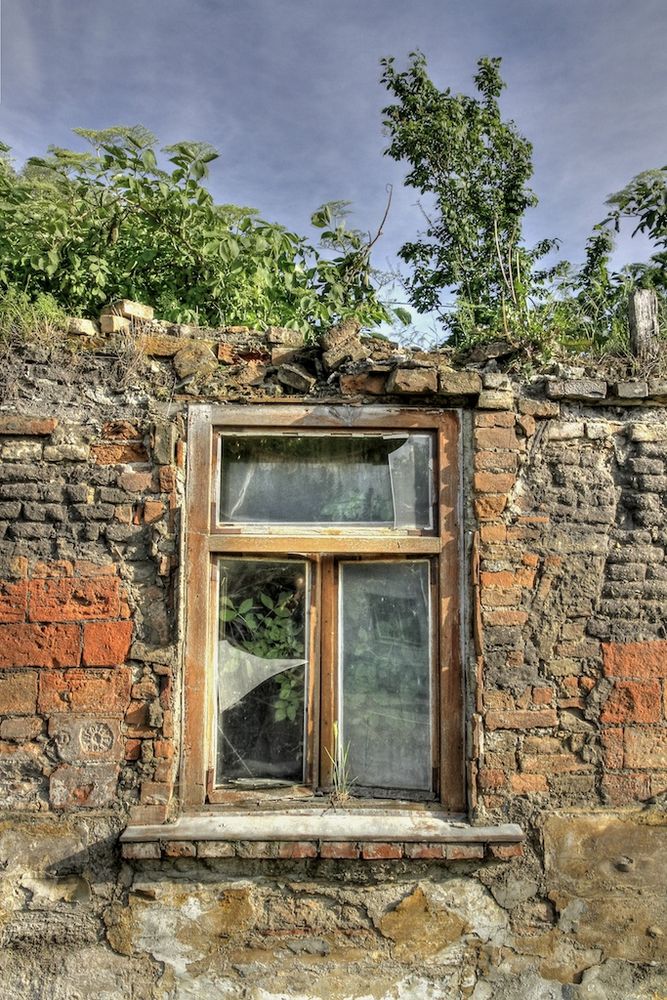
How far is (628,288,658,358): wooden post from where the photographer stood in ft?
12.4

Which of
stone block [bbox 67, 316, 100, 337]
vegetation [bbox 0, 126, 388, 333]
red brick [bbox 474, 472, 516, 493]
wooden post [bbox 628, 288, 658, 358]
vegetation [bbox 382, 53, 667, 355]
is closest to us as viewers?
red brick [bbox 474, 472, 516, 493]

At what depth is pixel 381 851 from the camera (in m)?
3.12

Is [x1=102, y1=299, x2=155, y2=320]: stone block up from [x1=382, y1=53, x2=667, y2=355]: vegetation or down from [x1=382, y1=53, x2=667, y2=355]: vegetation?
down

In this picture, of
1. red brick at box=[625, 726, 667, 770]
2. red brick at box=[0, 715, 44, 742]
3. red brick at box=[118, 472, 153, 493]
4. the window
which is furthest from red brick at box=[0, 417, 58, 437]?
red brick at box=[625, 726, 667, 770]

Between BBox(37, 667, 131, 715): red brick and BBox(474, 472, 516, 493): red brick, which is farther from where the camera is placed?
BBox(474, 472, 516, 493): red brick

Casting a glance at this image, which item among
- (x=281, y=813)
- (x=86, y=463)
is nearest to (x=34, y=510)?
(x=86, y=463)

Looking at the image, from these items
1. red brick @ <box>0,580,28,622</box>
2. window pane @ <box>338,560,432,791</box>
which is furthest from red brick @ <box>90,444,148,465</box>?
window pane @ <box>338,560,432,791</box>


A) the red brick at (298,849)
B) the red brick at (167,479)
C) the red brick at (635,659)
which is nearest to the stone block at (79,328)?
the red brick at (167,479)

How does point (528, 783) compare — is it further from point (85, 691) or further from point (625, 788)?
point (85, 691)

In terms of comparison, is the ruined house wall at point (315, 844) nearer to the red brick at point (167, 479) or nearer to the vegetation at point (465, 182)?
the red brick at point (167, 479)

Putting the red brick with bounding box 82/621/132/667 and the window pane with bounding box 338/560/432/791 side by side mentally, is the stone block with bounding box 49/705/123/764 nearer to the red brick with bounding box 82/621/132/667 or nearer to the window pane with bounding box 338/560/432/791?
the red brick with bounding box 82/621/132/667

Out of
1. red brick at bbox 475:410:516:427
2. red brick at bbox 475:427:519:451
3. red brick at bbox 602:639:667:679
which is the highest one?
red brick at bbox 475:410:516:427

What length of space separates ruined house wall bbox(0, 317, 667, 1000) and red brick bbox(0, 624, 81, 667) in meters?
0.01

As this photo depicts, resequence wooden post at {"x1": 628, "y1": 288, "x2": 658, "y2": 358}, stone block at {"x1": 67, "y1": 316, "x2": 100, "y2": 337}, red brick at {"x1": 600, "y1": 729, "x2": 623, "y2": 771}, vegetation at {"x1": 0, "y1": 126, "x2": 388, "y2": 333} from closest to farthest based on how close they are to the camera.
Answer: red brick at {"x1": 600, "y1": 729, "x2": 623, "y2": 771}
stone block at {"x1": 67, "y1": 316, "x2": 100, "y2": 337}
wooden post at {"x1": 628, "y1": 288, "x2": 658, "y2": 358}
vegetation at {"x1": 0, "y1": 126, "x2": 388, "y2": 333}
